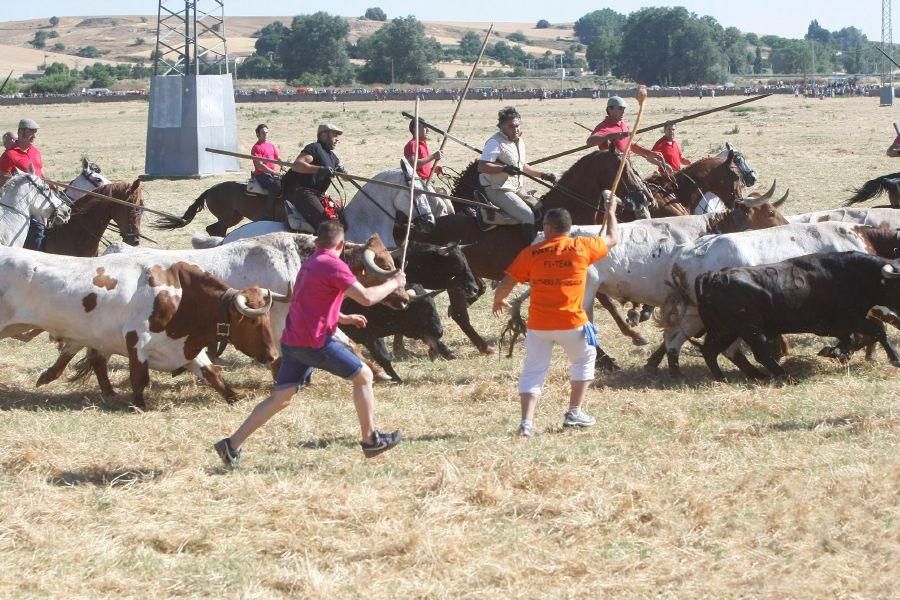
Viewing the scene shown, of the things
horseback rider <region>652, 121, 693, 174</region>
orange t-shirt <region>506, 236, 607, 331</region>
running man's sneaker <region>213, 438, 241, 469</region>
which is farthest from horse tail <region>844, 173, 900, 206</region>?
running man's sneaker <region>213, 438, 241, 469</region>

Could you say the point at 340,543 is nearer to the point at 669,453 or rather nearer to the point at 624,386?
the point at 669,453

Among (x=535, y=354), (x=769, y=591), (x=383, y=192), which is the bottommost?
(x=769, y=591)

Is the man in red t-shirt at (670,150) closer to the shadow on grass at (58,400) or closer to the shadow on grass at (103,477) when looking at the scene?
the shadow on grass at (58,400)

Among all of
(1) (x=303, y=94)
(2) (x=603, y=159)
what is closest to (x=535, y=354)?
(2) (x=603, y=159)

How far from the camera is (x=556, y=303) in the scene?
8.09 m

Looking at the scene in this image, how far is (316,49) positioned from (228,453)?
105837mm

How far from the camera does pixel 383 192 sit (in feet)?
41.2

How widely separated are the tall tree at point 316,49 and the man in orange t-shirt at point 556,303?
100185 mm

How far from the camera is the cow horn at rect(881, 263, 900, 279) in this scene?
9656 millimetres

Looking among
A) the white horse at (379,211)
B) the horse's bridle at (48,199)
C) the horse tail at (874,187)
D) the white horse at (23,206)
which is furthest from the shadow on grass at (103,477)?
the horse tail at (874,187)

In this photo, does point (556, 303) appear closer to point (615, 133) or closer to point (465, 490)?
point (465, 490)

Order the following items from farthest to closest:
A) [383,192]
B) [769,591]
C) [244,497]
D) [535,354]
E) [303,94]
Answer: [303,94], [383,192], [535,354], [244,497], [769,591]

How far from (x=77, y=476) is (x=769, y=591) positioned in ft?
14.1

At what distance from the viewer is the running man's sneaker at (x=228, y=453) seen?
762cm
